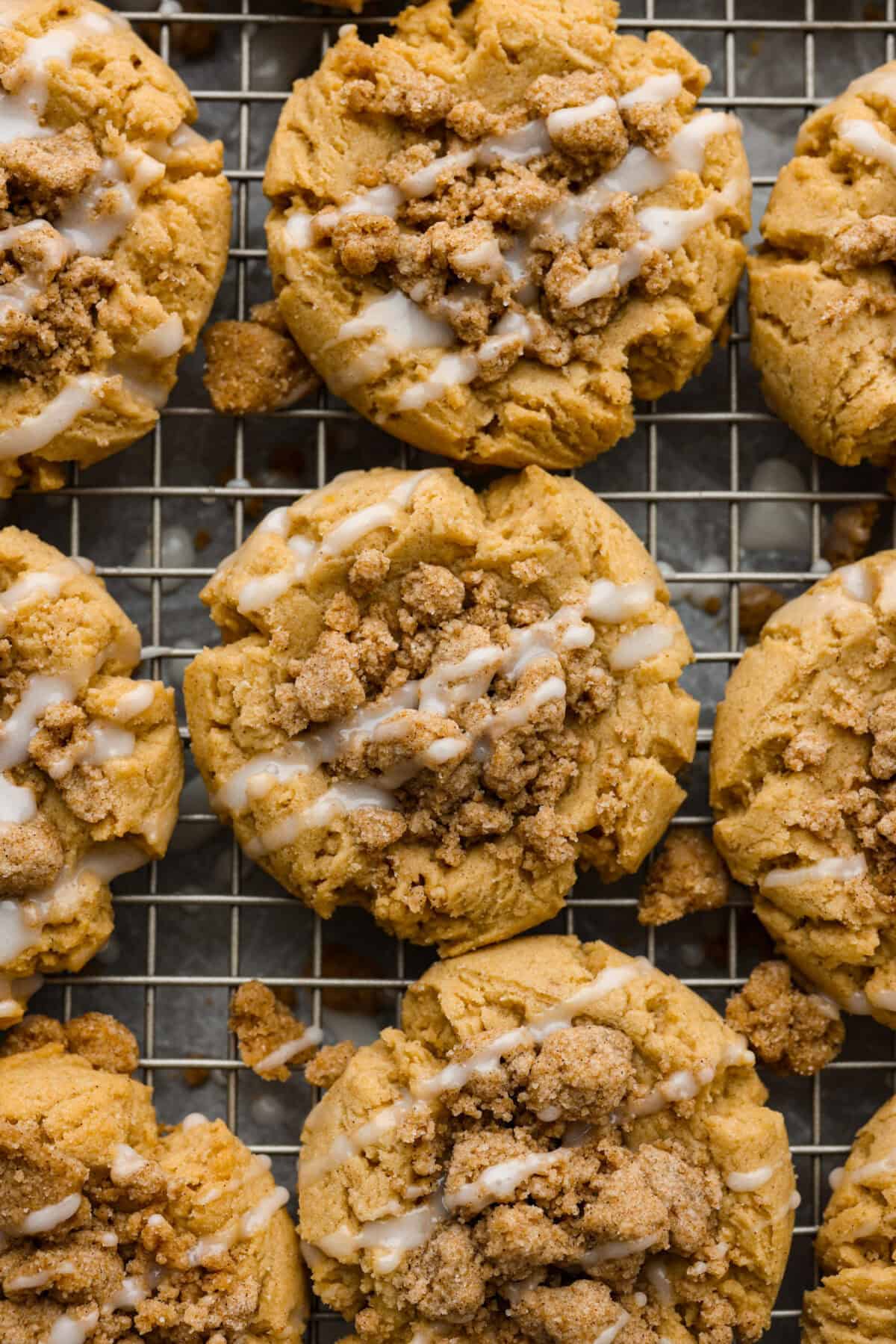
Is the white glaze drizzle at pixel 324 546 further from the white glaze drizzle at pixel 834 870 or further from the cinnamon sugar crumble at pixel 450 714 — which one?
the white glaze drizzle at pixel 834 870

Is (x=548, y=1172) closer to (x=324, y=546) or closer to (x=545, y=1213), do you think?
(x=545, y=1213)

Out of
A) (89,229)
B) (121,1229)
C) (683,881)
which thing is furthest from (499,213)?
(121,1229)

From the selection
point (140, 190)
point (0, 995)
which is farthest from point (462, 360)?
point (0, 995)

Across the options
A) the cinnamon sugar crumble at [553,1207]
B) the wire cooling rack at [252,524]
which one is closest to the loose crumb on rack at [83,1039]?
the wire cooling rack at [252,524]

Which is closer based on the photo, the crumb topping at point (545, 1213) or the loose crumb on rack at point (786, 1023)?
the crumb topping at point (545, 1213)

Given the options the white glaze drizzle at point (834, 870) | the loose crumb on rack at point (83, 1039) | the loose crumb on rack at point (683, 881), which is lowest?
the loose crumb on rack at point (83, 1039)
